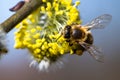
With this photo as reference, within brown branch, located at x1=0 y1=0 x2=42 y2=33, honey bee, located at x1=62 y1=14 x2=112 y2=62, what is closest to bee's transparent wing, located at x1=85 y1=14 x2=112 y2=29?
honey bee, located at x1=62 y1=14 x2=112 y2=62

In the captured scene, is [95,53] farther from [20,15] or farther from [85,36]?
[20,15]

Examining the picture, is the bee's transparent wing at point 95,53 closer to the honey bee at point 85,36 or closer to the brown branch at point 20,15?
the honey bee at point 85,36

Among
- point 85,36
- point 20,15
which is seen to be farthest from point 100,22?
point 20,15

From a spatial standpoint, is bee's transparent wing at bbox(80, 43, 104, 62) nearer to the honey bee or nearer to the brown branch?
the honey bee

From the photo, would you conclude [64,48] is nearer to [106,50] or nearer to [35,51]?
[35,51]

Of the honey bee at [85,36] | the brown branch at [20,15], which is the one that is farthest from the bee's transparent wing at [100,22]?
the brown branch at [20,15]
